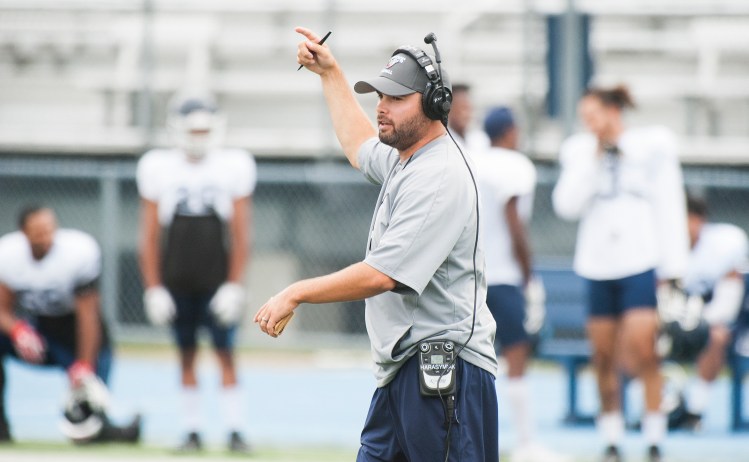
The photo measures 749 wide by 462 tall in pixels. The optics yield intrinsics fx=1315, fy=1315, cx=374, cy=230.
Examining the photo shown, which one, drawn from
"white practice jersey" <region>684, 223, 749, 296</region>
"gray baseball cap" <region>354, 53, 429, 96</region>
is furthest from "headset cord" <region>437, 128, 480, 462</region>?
"white practice jersey" <region>684, 223, 749, 296</region>

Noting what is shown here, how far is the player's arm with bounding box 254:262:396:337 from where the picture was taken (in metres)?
4.18

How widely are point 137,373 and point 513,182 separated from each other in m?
5.81

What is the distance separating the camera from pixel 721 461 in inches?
311

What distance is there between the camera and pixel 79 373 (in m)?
8.42

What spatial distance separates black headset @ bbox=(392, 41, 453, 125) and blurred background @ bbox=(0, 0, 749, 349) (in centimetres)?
837

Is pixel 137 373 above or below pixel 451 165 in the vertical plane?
below

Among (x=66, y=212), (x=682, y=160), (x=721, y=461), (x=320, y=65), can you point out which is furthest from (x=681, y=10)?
(x=320, y=65)

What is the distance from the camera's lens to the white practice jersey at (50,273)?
28.2 feet

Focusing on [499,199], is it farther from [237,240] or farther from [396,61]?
[396,61]

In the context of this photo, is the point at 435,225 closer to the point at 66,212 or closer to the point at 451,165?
the point at 451,165

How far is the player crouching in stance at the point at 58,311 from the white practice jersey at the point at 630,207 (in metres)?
3.12

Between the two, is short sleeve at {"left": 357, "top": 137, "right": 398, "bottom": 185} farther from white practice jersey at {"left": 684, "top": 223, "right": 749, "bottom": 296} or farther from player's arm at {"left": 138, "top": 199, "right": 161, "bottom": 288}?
white practice jersey at {"left": 684, "top": 223, "right": 749, "bottom": 296}

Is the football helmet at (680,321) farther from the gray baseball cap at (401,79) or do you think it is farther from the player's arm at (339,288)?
the player's arm at (339,288)

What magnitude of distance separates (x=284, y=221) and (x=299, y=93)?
213cm
